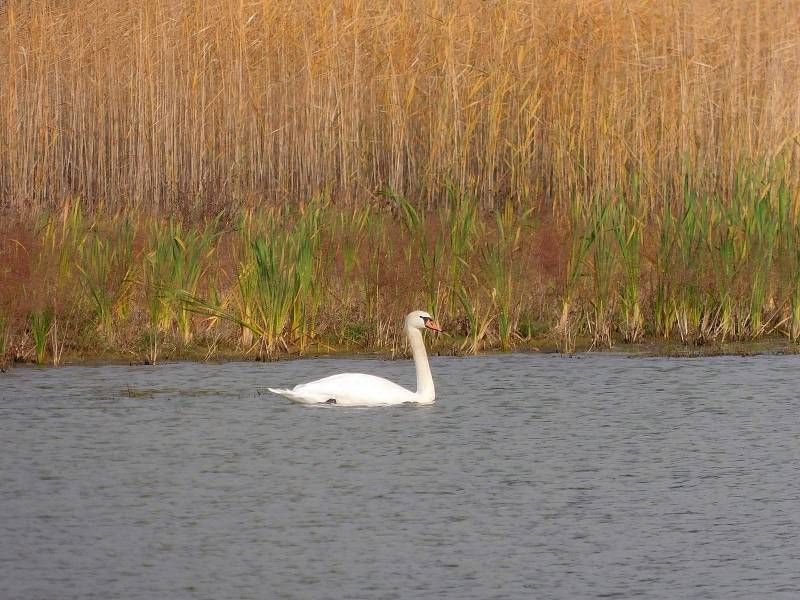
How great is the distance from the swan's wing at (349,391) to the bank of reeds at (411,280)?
1.71 m

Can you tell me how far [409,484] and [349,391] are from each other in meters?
1.95

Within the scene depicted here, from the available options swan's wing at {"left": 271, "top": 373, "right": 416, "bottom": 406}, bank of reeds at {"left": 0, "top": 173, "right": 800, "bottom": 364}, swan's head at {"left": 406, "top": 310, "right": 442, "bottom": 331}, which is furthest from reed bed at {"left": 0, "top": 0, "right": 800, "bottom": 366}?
swan's wing at {"left": 271, "top": 373, "right": 416, "bottom": 406}

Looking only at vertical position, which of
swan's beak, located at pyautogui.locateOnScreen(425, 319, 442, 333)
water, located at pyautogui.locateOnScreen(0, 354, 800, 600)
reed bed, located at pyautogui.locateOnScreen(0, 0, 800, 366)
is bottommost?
water, located at pyautogui.locateOnScreen(0, 354, 800, 600)

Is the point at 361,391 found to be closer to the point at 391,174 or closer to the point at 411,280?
the point at 411,280

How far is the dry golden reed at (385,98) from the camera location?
1373cm

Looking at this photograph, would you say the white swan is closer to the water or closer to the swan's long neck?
the swan's long neck

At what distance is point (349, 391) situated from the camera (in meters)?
9.47

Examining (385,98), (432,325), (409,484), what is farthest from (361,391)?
(385,98)

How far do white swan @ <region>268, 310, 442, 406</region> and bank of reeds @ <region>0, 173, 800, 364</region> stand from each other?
167 cm

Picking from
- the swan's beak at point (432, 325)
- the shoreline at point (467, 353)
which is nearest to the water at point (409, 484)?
the shoreline at point (467, 353)

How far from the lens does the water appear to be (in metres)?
6.06

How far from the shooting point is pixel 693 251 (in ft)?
39.1

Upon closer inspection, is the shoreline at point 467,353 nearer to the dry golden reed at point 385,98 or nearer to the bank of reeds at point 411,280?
the bank of reeds at point 411,280

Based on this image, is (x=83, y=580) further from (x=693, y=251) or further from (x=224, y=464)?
(x=693, y=251)
